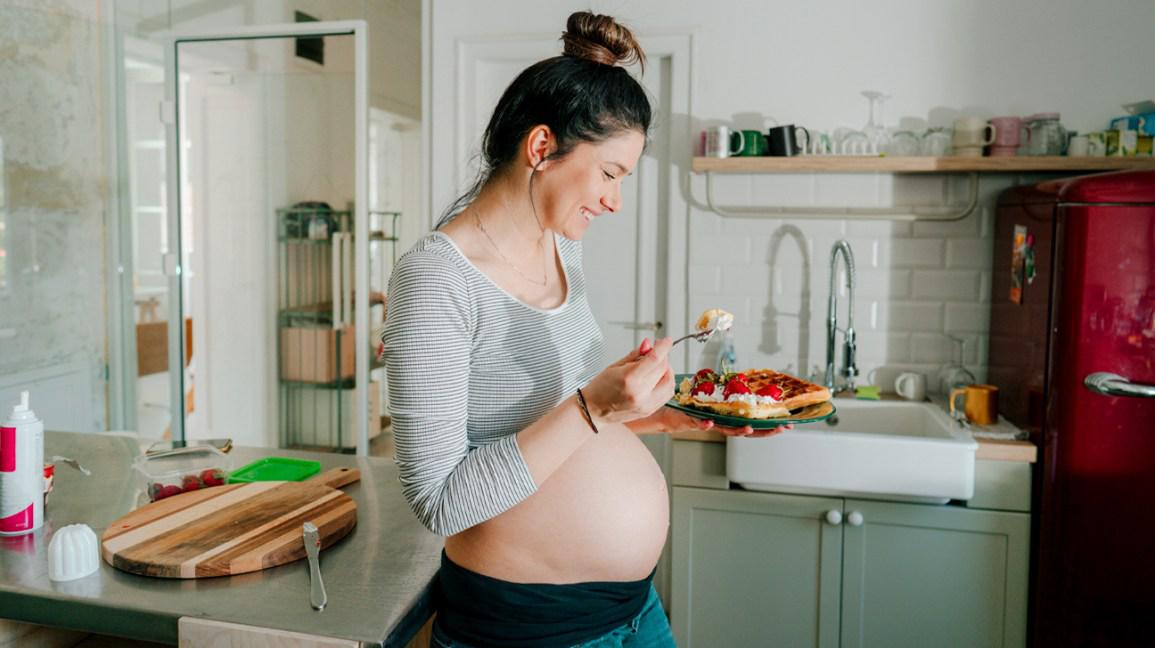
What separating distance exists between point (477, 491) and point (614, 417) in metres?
0.19

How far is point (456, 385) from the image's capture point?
41.6 inches

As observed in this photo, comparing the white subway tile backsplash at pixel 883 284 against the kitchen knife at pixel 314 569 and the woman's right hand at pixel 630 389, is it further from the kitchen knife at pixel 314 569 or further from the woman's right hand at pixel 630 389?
the kitchen knife at pixel 314 569

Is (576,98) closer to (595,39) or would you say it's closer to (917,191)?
(595,39)

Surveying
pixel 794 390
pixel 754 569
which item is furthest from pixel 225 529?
pixel 754 569

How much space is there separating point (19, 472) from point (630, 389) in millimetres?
994

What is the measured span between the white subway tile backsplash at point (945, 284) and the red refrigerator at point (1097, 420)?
1.70ft

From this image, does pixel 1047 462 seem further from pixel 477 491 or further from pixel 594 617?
pixel 477 491

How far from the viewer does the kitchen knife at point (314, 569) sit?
1128mm

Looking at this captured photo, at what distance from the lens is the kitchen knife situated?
3.70 feet

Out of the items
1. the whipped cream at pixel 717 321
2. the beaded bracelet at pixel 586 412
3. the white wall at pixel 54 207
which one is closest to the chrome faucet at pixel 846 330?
the whipped cream at pixel 717 321

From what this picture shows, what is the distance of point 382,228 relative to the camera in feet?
11.9

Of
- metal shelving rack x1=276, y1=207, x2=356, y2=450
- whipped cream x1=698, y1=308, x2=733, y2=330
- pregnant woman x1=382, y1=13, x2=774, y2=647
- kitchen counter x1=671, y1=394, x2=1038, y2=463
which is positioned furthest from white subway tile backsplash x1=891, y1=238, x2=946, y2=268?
metal shelving rack x1=276, y1=207, x2=356, y2=450

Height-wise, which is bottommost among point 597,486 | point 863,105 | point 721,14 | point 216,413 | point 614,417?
point 216,413

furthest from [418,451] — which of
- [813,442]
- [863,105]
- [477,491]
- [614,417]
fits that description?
[863,105]
